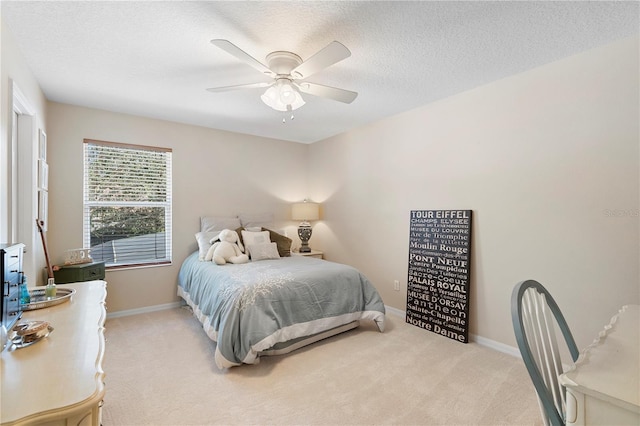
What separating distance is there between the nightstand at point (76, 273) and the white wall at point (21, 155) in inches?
7.7

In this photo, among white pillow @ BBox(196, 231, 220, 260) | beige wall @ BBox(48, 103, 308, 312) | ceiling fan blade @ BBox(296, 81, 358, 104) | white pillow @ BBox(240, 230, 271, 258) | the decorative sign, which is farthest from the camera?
white pillow @ BBox(240, 230, 271, 258)

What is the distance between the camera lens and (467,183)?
2.99 m

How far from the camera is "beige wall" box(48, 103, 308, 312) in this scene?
3289 mm

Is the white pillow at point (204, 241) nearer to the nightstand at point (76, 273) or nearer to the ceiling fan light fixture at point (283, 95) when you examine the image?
the nightstand at point (76, 273)

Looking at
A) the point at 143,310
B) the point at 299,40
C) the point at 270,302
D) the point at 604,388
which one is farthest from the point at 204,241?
the point at 604,388

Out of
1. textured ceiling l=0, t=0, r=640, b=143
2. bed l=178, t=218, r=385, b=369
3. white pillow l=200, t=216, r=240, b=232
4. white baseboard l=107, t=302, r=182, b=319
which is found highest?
textured ceiling l=0, t=0, r=640, b=143

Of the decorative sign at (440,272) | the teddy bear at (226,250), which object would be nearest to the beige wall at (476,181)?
the decorative sign at (440,272)

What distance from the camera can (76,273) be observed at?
9.88 feet

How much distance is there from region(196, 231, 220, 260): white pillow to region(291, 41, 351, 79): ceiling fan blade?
7.87 ft

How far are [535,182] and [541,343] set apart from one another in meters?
1.72

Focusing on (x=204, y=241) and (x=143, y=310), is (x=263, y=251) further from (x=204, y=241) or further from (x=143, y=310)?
(x=143, y=310)

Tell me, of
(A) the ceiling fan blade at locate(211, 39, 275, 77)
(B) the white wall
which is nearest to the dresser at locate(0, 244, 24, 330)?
(B) the white wall

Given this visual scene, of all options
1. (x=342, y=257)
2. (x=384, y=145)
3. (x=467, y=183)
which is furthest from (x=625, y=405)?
(x=342, y=257)

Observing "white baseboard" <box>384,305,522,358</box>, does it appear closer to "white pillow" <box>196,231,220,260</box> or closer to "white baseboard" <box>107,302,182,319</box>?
"white pillow" <box>196,231,220,260</box>
